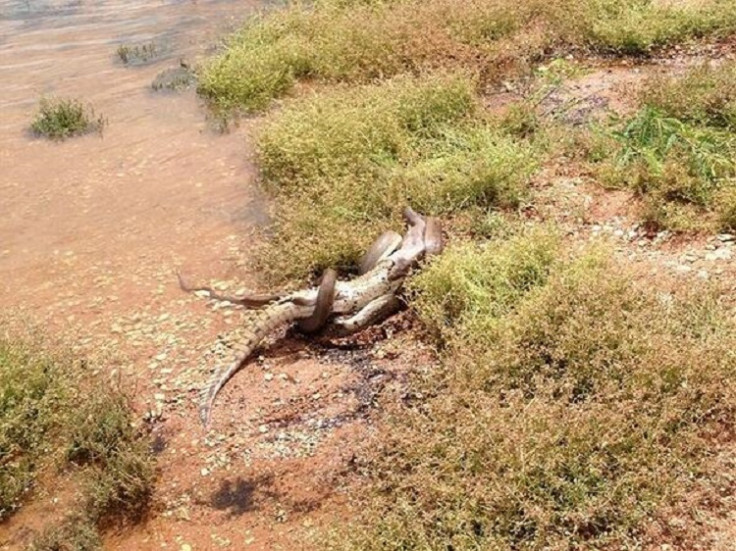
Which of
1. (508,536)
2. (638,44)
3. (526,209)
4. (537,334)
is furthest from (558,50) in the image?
(508,536)

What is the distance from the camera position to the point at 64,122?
10.5 metres

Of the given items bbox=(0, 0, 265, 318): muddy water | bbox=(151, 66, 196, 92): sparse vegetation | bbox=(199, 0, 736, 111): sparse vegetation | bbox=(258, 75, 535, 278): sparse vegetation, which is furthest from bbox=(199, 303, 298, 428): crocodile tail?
bbox=(151, 66, 196, 92): sparse vegetation

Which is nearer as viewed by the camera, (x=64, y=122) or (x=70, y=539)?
(x=70, y=539)

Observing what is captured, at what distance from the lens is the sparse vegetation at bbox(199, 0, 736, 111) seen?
10117mm

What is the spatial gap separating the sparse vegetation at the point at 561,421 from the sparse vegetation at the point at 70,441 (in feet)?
5.28

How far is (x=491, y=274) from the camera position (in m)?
5.96

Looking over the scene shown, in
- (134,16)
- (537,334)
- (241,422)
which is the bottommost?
(241,422)

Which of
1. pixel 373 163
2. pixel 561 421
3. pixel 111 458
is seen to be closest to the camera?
pixel 561 421

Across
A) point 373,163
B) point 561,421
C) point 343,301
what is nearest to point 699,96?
point 373,163

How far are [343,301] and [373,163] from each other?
2304 mm

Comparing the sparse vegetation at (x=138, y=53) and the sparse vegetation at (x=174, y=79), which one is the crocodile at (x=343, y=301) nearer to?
the sparse vegetation at (x=174, y=79)

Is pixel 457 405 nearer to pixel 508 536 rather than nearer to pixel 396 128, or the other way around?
pixel 508 536

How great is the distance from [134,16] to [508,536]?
13084mm

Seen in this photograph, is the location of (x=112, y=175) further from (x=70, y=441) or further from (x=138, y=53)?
(x=70, y=441)
